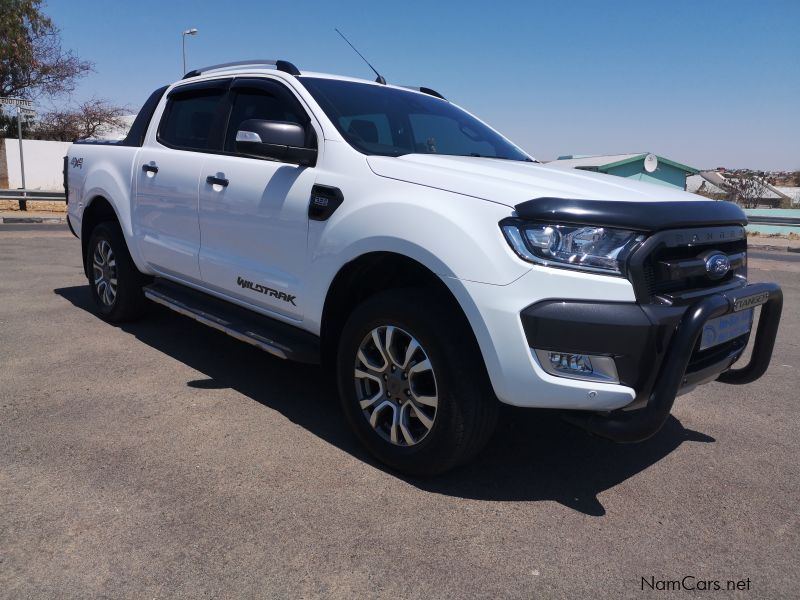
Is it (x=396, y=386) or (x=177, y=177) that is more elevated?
(x=177, y=177)

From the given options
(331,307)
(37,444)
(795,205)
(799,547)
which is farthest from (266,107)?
(795,205)

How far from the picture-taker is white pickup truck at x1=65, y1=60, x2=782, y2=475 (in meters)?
2.61

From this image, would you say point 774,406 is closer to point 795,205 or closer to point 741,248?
point 741,248

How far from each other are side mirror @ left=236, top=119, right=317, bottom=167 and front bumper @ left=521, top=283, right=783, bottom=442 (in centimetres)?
160

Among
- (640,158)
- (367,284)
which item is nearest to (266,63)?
(367,284)

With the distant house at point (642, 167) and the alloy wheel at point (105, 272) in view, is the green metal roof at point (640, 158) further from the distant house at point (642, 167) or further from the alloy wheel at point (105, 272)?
the alloy wheel at point (105, 272)

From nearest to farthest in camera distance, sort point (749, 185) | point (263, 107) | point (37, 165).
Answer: point (263, 107) < point (37, 165) < point (749, 185)

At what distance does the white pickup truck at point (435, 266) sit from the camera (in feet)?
8.55

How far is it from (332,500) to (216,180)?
7.20ft

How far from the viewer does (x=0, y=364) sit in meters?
4.62

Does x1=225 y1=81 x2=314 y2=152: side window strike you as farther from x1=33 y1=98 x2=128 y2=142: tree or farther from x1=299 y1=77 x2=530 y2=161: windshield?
x1=33 y1=98 x2=128 y2=142: tree

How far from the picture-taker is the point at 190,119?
4.80 m

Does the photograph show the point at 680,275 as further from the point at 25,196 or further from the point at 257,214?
the point at 25,196

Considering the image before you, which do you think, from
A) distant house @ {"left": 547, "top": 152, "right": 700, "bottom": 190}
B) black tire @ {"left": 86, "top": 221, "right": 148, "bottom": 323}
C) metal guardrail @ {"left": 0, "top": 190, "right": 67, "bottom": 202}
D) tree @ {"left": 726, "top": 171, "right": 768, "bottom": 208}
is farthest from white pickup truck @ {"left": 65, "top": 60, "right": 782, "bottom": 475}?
tree @ {"left": 726, "top": 171, "right": 768, "bottom": 208}
